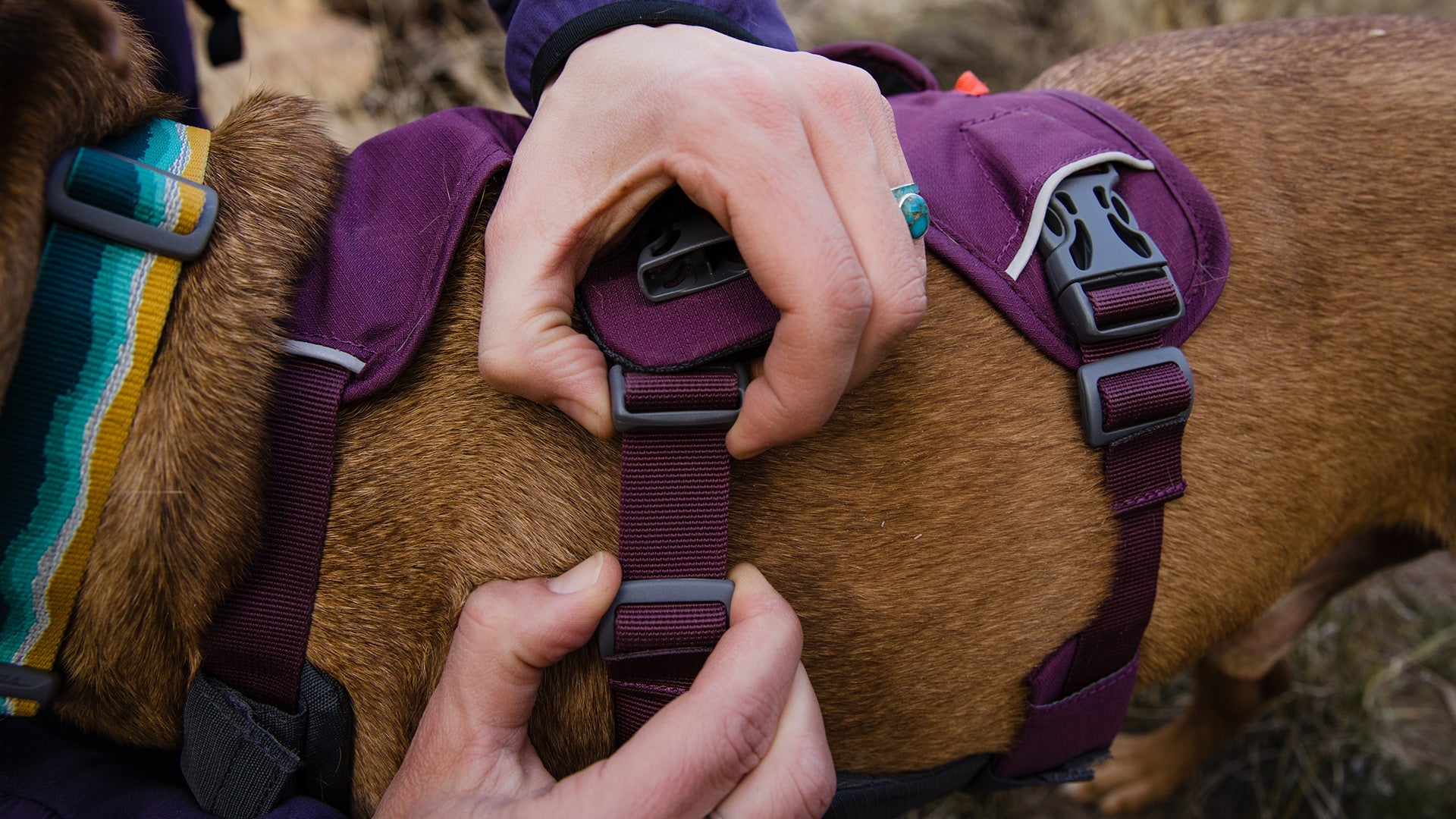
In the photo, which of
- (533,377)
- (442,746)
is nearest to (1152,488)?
(533,377)

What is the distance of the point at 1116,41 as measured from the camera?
4.17m

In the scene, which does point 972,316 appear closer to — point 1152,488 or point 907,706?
point 1152,488

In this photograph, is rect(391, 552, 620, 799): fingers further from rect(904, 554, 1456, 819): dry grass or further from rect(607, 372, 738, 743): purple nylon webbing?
rect(904, 554, 1456, 819): dry grass

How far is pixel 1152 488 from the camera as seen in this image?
1.36 meters

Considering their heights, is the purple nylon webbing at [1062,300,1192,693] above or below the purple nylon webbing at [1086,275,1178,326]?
below

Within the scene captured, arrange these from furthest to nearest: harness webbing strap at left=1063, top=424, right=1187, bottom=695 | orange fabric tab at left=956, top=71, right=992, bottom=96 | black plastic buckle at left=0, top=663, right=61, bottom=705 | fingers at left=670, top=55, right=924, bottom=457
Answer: orange fabric tab at left=956, top=71, right=992, bottom=96, harness webbing strap at left=1063, top=424, right=1187, bottom=695, black plastic buckle at left=0, top=663, right=61, bottom=705, fingers at left=670, top=55, right=924, bottom=457

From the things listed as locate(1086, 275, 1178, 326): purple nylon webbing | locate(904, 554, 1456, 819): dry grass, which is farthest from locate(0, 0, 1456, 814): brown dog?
locate(904, 554, 1456, 819): dry grass

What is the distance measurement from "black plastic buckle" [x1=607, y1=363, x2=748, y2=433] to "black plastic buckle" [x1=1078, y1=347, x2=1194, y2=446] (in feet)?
1.75

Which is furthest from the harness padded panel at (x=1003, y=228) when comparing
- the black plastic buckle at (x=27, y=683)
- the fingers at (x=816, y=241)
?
the black plastic buckle at (x=27, y=683)

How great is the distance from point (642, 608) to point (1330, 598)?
75.8 inches

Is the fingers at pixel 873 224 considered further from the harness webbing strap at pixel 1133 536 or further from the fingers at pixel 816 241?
the harness webbing strap at pixel 1133 536

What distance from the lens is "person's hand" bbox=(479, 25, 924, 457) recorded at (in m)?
0.96

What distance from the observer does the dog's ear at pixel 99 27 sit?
989 mm

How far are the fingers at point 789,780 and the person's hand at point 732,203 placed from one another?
1.21 feet
